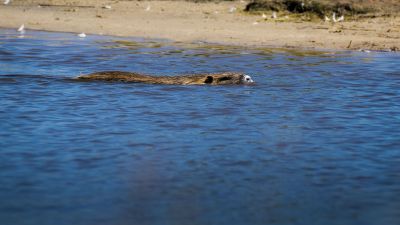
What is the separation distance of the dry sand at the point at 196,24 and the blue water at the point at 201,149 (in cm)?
378

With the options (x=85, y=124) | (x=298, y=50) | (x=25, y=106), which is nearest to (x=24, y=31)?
(x=298, y=50)

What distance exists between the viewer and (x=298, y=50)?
14617mm

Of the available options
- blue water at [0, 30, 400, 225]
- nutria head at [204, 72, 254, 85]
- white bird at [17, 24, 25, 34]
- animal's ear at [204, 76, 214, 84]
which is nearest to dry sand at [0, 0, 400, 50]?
white bird at [17, 24, 25, 34]

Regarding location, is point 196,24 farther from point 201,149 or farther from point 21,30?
point 201,149

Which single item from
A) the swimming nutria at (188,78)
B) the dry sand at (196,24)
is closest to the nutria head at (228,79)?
the swimming nutria at (188,78)

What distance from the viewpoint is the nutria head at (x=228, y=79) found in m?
10.4

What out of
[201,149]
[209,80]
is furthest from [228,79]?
[201,149]

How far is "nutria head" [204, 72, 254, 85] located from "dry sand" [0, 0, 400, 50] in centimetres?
486

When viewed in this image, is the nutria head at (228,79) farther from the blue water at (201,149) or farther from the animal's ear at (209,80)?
the blue water at (201,149)

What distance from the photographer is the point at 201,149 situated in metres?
6.48

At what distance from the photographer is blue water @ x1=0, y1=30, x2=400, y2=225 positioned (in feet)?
16.0

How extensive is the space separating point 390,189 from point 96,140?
262 centimetres

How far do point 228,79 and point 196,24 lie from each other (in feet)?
24.4

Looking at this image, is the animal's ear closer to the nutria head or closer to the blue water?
the nutria head
